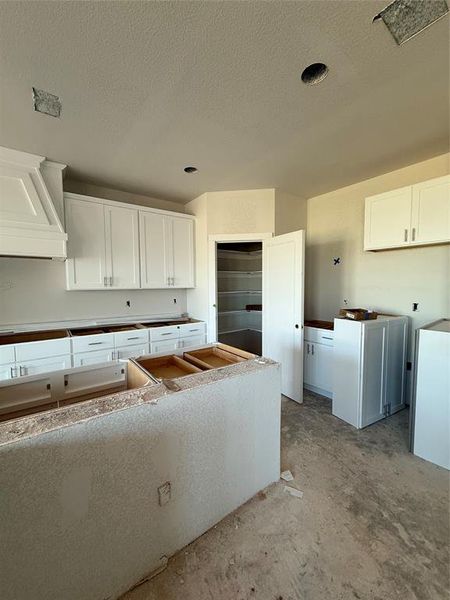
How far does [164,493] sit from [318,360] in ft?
7.45

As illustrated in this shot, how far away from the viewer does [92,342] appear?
8.68ft

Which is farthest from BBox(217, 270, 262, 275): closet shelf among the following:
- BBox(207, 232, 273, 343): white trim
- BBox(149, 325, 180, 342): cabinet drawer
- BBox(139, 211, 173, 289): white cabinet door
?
BBox(149, 325, 180, 342): cabinet drawer

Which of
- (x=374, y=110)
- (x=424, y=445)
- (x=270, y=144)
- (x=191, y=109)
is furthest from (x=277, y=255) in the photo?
(x=424, y=445)

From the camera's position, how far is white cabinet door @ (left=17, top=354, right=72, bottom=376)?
A: 231cm

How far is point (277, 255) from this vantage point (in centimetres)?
297

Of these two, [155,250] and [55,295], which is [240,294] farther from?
[55,295]

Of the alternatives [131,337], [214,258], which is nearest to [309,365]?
[214,258]

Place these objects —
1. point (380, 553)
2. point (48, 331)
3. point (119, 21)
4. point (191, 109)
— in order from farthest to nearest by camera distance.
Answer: point (48, 331) < point (191, 109) < point (380, 553) < point (119, 21)

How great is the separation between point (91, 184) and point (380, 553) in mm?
4072

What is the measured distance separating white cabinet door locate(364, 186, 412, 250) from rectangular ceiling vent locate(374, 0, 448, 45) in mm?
1436

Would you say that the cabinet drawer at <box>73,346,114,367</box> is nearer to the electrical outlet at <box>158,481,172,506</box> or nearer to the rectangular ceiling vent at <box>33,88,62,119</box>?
the electrical outlet at <box>158,481,172,506</box>

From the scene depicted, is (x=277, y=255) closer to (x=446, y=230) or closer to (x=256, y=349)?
(x=446, y=230)

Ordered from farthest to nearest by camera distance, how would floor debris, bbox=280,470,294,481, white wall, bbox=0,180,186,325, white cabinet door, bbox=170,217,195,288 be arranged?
1. white cabinet door, bbox=170,217,195,288
2. white wall, bbox=0,180,186,325
3. floor debris, bbox=280,470,294,481

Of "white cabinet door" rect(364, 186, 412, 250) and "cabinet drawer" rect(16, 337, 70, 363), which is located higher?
"white cabinet door" rect(364, 186, 412, 250)
